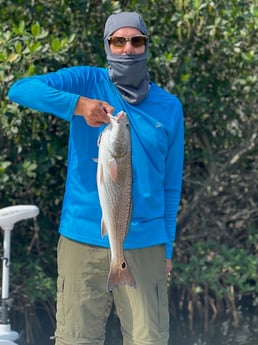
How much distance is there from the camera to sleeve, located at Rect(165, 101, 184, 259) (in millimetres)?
4164

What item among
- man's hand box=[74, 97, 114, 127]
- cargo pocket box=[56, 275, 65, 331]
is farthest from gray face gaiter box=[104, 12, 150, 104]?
cargo pocket box=[56, 275, 65, 331]

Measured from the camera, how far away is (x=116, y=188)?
3.79 meters

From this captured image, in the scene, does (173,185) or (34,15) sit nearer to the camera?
(173,185)

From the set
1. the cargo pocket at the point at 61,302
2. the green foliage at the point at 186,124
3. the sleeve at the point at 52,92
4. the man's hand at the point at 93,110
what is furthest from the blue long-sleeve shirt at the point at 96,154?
the green foliage at the point at 186,124

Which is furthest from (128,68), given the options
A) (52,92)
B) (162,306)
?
(162,306)

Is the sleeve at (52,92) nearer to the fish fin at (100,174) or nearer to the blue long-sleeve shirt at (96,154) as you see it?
the blue long-sleeve shirt at (96,154)

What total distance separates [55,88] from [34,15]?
2.50 metres

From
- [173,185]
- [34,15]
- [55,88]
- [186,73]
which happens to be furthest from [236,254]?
[55,88]

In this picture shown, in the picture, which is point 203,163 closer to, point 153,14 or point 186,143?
point 186,143

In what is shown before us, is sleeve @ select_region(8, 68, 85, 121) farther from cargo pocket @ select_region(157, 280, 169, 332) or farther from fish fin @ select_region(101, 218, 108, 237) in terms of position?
cargo pocket @ select_region(157, 280, 169, 332)

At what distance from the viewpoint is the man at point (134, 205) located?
13.1 feet

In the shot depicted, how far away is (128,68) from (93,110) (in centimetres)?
37

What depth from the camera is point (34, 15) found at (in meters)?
6.34

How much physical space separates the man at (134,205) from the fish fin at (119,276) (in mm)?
91
